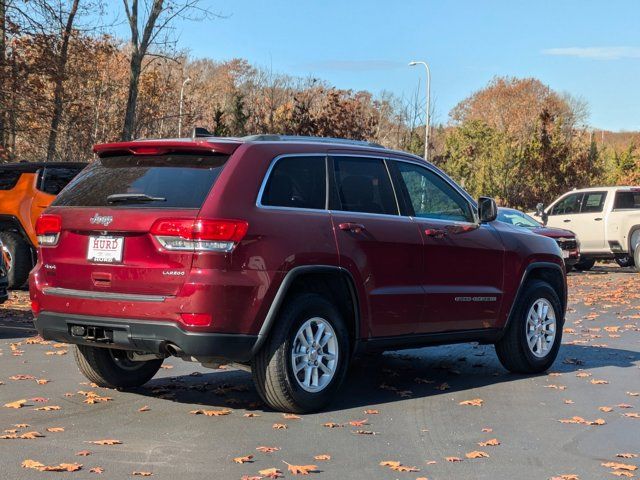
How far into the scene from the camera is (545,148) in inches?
1515

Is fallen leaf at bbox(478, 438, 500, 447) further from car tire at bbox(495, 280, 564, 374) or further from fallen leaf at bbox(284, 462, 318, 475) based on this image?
car tire at bbox(495, 280, 564, 374)

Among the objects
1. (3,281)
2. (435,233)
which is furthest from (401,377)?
(3,281)

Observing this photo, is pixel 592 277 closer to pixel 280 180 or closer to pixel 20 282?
pixel 20 282

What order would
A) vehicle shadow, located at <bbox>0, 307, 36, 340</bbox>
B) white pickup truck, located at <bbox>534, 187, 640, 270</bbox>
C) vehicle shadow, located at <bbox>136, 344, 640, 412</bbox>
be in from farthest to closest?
white pickup truck, located at <bbox>534, 187, 640, 270</bbox>, vehicle shadow, located at <bbox>0, 307, 36, 340</bbox>, vehicle shadow, located at <bbox>136, 344, 640, 412</bbox>

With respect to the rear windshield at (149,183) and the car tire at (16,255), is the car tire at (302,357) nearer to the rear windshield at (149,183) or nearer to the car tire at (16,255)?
the rear windshield at (149,183)

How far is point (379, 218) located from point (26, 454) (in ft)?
10.2

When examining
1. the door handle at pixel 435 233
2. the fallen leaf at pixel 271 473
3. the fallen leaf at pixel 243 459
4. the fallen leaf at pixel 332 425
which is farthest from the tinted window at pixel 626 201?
the fallen leaf at pixel 271 473

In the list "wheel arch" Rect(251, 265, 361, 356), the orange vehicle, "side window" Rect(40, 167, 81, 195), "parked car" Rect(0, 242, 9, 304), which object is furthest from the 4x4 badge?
Answer: "side window" Rect(40, 167, 81, 195)

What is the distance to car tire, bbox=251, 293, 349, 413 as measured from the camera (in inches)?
263

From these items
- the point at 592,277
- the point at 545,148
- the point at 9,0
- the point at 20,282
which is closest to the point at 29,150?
the point at 9,0

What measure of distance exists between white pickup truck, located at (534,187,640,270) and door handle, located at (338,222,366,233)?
677 inches

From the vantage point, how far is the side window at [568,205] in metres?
25.4

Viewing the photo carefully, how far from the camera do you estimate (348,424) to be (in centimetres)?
666

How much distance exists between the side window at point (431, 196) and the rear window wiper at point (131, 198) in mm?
2176
